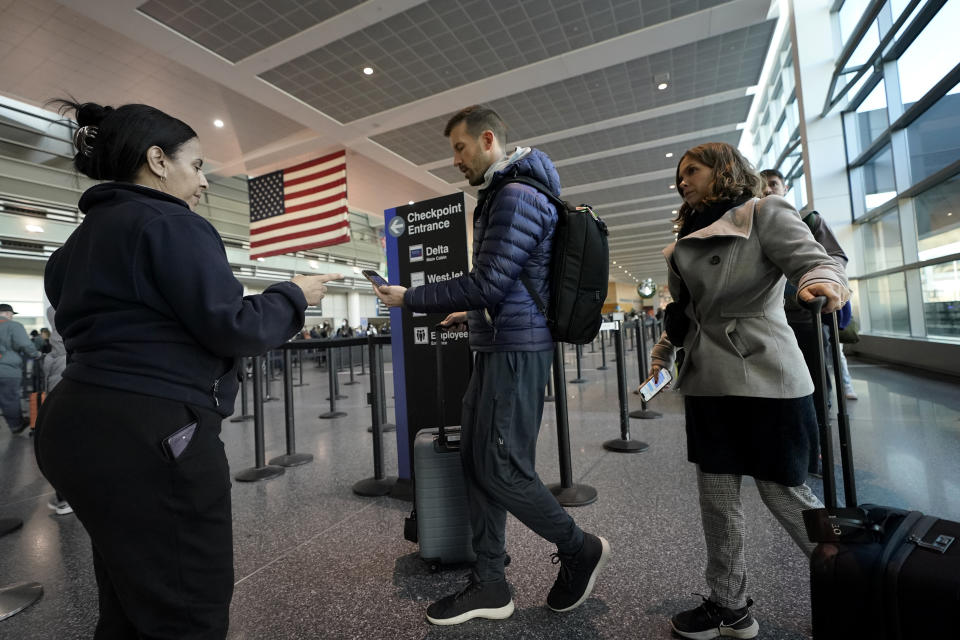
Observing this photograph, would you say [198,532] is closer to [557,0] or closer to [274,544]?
[274,544]

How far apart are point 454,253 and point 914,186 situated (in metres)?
7.15

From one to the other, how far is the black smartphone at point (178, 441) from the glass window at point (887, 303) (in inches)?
374

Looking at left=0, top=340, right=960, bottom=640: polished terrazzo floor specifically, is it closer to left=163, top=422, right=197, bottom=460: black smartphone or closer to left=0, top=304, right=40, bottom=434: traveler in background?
left=163, top=422, right=197, bottom=460: black smartphone

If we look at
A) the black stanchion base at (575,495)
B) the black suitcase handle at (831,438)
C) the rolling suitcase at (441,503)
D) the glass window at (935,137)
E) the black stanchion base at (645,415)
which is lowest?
the black stanchion base at (575,495)

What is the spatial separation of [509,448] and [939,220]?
7497 millimetres

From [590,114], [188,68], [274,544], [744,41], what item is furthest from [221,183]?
[274,544]

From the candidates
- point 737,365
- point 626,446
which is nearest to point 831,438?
point 737,365

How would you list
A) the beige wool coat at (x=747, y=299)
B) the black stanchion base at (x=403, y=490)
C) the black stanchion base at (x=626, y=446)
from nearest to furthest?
the beige wool coat at (x=747, y=299), the black stanchion base at (x=403, y=490), the black stanchion base at (x=626, y=446)

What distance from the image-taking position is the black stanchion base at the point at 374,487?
2986mm

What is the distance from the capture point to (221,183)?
15023mm

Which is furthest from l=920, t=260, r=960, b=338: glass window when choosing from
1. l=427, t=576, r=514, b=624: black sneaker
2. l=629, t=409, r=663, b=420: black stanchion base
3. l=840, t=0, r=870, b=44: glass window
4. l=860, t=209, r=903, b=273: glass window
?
l=427, t=576, r=514, b=624: black sneaker

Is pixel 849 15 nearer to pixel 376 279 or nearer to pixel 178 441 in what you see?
pixel 376 279

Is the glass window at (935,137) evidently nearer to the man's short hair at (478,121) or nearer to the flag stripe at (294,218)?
the man's short hair at (478,121)

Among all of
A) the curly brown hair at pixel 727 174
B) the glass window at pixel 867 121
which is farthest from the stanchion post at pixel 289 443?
the glass window at pixel 867 121
